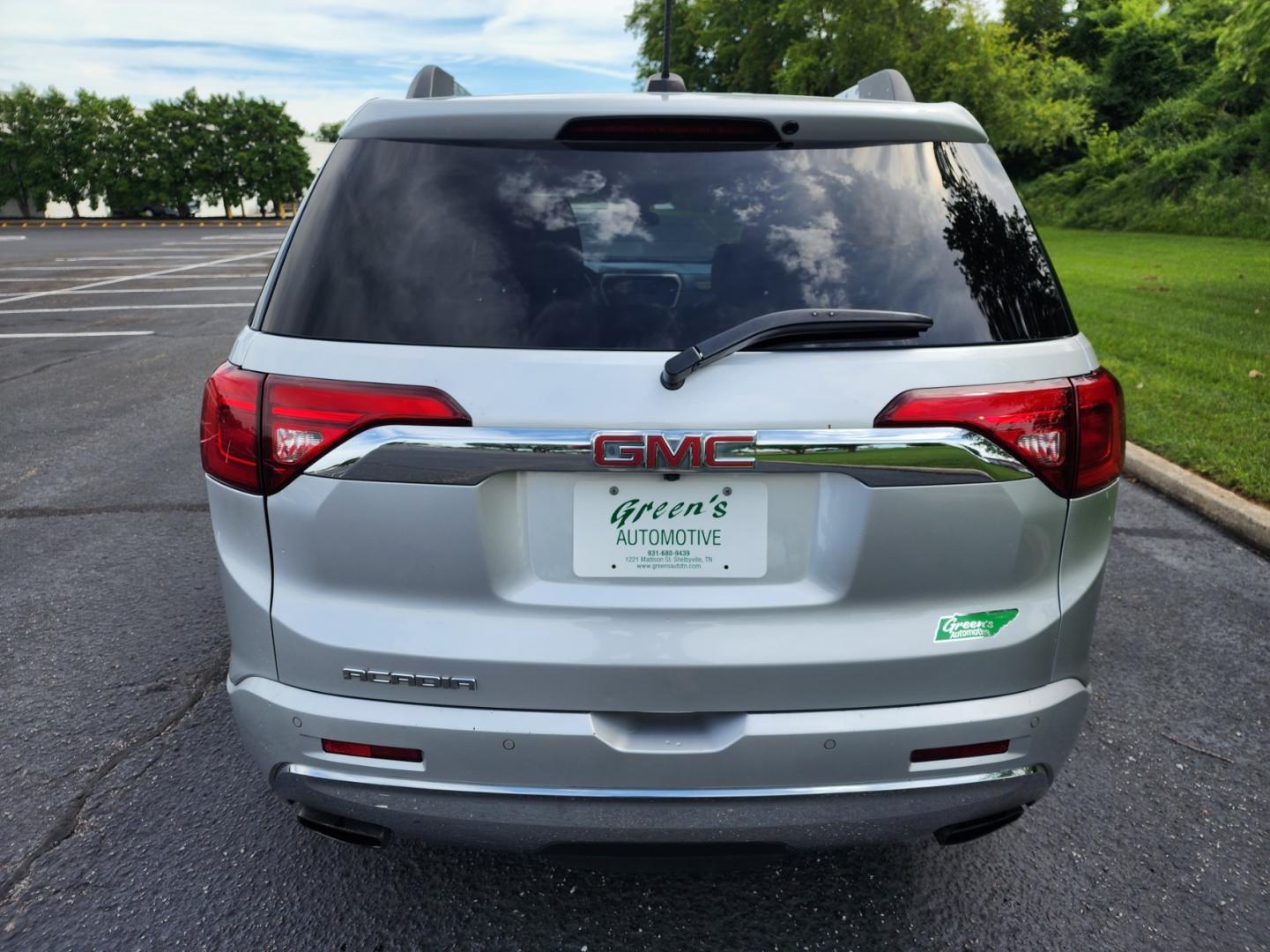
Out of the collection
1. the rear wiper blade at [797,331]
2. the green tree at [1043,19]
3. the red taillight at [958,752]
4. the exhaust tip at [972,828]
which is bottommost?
the exhaust tip at [972,828]

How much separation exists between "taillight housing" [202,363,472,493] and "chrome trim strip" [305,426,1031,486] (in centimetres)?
3

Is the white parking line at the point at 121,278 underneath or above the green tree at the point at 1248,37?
underneath

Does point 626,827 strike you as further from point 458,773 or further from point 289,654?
point 289,654

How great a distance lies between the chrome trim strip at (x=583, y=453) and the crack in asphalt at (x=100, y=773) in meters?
1.52

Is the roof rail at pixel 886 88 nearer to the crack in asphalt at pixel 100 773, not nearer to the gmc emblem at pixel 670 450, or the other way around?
the gmc emblem at pixel 670 450

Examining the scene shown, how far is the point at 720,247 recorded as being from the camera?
6.51 feet

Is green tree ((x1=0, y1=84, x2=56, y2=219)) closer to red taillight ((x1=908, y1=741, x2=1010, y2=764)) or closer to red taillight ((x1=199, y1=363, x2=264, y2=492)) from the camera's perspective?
red taillight ((x1=199, y1=363, x2=264, y2=492))

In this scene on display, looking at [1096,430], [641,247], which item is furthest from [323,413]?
[1096,430]

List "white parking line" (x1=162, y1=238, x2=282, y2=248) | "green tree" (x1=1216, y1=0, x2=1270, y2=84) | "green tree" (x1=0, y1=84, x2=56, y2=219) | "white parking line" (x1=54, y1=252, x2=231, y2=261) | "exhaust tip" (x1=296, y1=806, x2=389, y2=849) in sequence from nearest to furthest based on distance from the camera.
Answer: "exhaust tip" (x1=296, y1=806, x2=389, y2=849), "green tree" (x1=1216, y1=0, x2=1270, y2=84), "white parking line" (x1=54, y1=252, x2=231, y2=261), "white parking line" (x1=162, y1=238, x2=282, y2=248), "green tree" (x1=0, y1=84, x2=56, y2=219)

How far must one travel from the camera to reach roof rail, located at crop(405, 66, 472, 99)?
2461 mm

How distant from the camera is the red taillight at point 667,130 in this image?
2.02 meters

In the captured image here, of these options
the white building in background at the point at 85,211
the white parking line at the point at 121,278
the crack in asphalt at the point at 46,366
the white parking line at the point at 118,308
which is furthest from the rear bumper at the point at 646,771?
the white building in background at the point at 85,211

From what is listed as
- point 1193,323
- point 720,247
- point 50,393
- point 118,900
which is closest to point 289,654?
point 118,900

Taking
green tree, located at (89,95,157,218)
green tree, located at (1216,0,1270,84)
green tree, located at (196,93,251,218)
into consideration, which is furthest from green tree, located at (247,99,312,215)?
green tree, located at (1216,0,1270,84)
